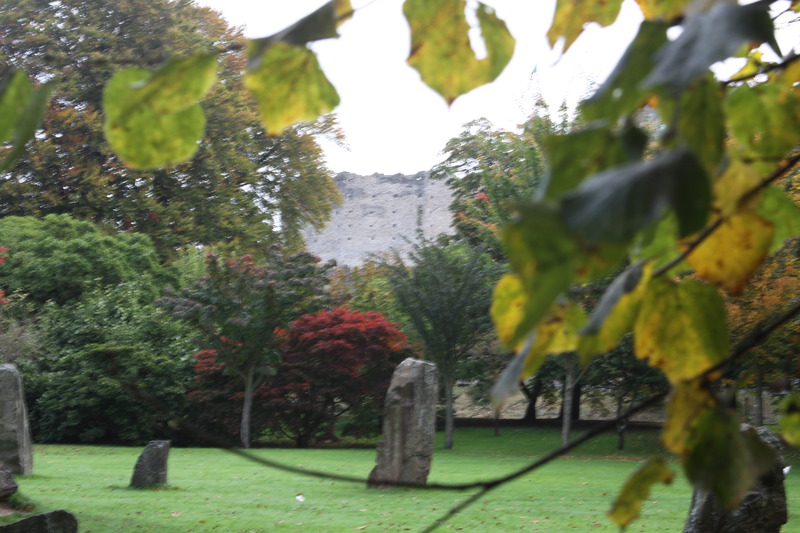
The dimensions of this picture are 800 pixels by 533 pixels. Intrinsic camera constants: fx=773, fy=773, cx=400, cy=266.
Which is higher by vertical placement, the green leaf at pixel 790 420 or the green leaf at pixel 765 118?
the green leaf at pixel 765 118

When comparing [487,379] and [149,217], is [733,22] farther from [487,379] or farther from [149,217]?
[149,217]

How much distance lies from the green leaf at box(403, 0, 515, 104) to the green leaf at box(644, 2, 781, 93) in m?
0.33

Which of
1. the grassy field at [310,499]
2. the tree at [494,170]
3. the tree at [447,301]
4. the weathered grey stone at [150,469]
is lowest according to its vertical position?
the grassy field at [310,499]

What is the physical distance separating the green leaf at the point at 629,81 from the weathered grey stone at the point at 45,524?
6.15 m

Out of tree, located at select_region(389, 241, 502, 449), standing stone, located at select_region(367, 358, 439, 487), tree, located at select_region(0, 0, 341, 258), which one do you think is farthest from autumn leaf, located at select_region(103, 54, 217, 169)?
tree, located at select_region(0, 0, 341, 258)

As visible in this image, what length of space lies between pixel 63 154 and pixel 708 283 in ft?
73.0

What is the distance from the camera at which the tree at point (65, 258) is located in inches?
767

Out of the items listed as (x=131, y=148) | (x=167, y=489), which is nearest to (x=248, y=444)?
(x=167, y=489)

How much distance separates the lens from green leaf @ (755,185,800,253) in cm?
56

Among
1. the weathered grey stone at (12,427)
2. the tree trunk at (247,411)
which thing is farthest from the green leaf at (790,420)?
the tree trunk at (247,411)

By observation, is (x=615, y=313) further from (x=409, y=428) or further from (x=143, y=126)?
(x=409, y=428)

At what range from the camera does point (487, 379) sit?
20125 mm

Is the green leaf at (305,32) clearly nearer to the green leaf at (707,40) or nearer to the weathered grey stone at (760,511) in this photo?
the green leaf at (707,40)

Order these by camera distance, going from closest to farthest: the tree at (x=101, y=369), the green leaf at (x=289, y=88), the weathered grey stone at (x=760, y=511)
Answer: the green leaf at (x=289, y=88), the weathered grey stone at (x=760, y=511), the tree at (x=101, y=369)
